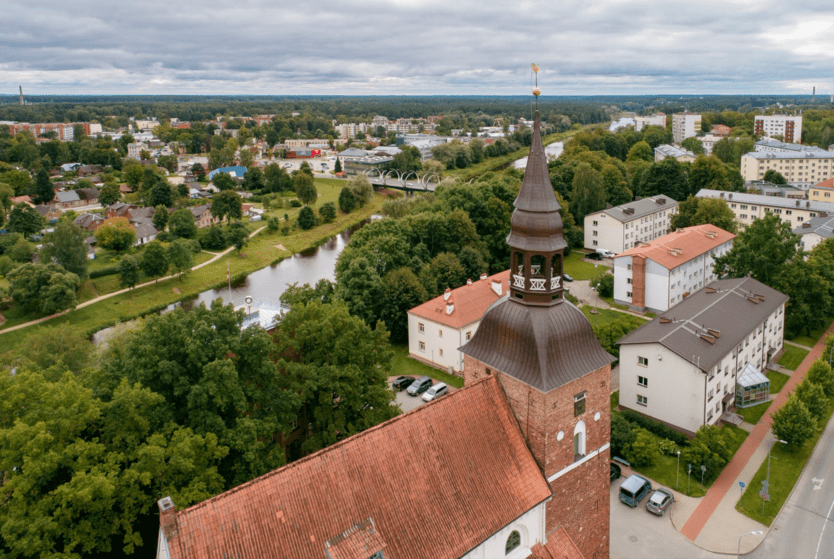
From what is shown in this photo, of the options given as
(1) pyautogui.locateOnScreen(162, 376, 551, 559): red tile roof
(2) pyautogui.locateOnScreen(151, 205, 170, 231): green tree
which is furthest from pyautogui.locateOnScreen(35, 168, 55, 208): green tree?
(1) pyautogui.locateOnScreen(162, 376, 551, 559): red tile roof

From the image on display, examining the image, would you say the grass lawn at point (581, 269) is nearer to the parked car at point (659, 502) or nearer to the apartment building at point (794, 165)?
the parked car at point (659, 502)

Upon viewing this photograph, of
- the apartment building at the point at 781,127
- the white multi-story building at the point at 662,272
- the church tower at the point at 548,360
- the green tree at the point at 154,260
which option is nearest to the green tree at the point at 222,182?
the green tree at the point at 154,260

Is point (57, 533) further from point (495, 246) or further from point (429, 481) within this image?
point (495, 246)

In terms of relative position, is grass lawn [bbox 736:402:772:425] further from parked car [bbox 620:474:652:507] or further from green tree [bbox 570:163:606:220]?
green tree [bbox 570:163:606:220]

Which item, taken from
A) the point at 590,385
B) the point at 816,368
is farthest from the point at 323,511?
the point at 816,368

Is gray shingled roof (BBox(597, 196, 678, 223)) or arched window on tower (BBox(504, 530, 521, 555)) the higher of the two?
gray shingled roof (BBox(597, 196, 678, 223))

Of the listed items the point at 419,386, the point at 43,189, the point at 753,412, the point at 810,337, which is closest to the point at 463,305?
the point at 419,386
